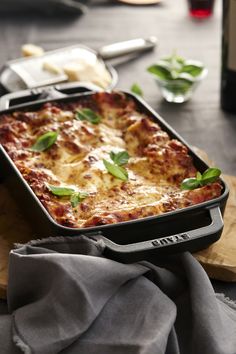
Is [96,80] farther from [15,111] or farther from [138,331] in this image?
[138,331]

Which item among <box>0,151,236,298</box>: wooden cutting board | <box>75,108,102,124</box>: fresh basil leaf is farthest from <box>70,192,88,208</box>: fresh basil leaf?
<box>75,108,102,124</box>: fresh basil leaf

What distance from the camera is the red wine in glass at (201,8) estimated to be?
3.36 meters

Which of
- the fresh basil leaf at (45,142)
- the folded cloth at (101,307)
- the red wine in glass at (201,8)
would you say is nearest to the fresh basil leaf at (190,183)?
the folded cloth at (101,307)

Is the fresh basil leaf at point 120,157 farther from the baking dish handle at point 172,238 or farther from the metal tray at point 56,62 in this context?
the metal tray at point 56,62

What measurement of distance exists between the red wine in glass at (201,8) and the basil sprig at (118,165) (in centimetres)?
150

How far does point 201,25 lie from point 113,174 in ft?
5.03

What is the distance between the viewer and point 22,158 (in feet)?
6.59

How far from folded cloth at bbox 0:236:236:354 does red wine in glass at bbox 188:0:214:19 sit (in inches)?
72.3

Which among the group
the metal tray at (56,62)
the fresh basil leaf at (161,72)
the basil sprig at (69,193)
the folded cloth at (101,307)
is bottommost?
the metal tray at (56,62)

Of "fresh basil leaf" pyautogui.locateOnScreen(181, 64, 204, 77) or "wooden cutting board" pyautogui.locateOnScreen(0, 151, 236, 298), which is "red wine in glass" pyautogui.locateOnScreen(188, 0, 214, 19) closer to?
"fresh basil leaf" pyautogui.locateOnScreen(181, 64, 204, 77)

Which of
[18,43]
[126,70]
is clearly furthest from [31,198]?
[18,43]

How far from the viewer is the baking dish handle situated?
1.69 m

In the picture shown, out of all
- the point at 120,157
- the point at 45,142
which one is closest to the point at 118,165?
the point at 120,157

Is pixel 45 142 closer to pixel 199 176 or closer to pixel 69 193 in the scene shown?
pixel 69 193
